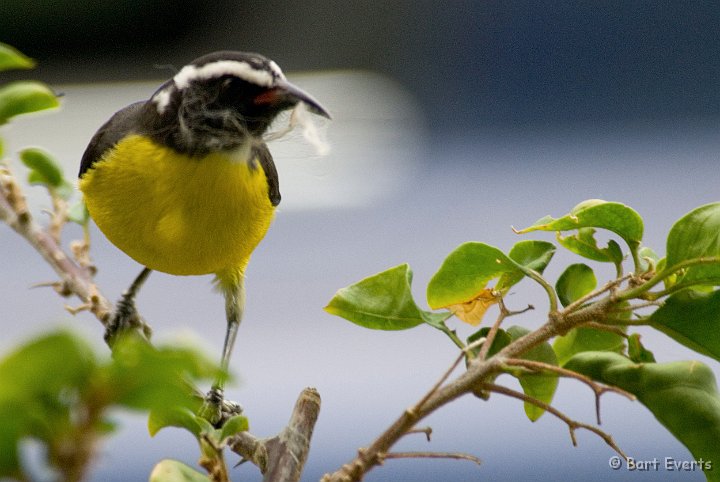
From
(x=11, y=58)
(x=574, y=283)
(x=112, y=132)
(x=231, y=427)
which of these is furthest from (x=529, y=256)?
(x=112, y=132)

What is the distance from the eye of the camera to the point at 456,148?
3.21m

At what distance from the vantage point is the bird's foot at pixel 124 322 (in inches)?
29.6

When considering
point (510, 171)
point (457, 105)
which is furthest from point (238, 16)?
Result: point (510, 171)

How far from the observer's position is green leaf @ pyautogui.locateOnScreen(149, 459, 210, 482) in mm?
437

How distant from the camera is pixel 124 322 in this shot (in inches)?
35.1

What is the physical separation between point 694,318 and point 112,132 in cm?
69

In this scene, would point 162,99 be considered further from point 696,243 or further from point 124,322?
point 696,243

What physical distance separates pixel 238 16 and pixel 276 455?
321cm

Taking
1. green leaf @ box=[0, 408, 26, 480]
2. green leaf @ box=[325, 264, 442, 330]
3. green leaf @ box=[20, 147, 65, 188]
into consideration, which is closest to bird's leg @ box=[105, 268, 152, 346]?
green leaf @ box=[20, 147, 65, 188]

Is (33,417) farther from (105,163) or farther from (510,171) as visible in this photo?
(510,171)

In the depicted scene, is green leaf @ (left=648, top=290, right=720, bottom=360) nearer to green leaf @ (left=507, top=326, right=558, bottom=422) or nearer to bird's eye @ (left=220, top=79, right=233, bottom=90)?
green leaf @ (left=507, top=326, right=558, bottom=422)

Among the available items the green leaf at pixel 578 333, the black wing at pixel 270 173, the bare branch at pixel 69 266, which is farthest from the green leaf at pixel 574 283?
the black wing at pixel 270 173

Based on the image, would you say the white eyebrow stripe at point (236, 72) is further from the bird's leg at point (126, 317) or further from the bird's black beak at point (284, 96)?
the bird's leg at point (126, 317)

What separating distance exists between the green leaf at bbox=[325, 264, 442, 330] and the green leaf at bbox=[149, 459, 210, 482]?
0.14 meters
